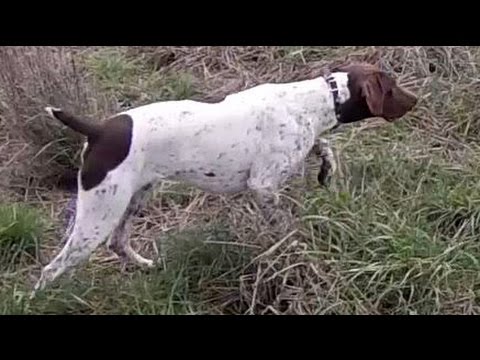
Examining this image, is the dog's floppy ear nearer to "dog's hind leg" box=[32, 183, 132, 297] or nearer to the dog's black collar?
the dog's black collar

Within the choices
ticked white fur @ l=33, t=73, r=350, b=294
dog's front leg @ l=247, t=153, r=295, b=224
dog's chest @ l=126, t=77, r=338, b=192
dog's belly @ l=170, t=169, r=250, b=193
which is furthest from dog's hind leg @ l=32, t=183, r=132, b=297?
dog's front leg @ l=247, t=153, r=295, b=224

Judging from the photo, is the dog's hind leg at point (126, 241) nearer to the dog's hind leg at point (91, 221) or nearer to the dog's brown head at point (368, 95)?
the dog's hind leg at point (91, 221)

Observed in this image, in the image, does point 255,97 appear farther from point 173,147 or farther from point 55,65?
point 55,65

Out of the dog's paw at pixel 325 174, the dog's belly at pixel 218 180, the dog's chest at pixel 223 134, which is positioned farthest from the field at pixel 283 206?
the dog's chest at pixel 223 134

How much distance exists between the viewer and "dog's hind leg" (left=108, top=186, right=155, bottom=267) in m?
4.48

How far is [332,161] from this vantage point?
4723mm

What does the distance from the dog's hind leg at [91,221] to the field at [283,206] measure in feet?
0.34

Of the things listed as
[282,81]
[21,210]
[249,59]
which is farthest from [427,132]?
[21,210]

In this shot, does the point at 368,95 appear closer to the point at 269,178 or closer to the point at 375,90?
the point at 375,90

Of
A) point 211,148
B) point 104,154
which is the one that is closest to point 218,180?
point 211,148

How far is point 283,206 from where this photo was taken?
178 inches

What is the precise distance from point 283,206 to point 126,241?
0.70m

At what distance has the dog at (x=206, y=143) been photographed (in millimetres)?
4031

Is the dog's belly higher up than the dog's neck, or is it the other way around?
the dog's neck
